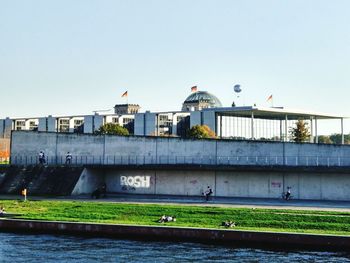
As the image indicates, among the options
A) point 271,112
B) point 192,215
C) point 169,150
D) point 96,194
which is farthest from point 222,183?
→ point 271,112

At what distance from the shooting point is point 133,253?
28984mm

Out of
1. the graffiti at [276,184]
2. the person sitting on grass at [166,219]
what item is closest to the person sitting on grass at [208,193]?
the graffiti at [276,184]

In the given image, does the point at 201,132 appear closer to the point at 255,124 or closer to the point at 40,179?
the point at 255,124

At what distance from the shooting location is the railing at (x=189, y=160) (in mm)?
49375

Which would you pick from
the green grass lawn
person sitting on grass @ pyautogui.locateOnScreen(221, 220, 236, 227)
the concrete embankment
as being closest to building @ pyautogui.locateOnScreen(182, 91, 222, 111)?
the green grass lawn

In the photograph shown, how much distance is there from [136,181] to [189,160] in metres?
5.49

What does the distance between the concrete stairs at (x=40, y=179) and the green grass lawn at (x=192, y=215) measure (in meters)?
7.92

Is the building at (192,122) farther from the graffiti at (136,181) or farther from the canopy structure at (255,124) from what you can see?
the graffiti at (136,181)

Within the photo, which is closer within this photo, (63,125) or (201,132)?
(201,132)

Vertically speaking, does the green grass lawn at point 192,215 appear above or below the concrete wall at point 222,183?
below

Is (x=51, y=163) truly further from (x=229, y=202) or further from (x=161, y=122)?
(x=161, y=122)

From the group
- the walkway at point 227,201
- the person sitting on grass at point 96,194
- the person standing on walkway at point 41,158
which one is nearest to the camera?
the walkway at point 227,201

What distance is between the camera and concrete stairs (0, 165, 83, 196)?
52844mm

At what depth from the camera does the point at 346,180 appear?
150ft
